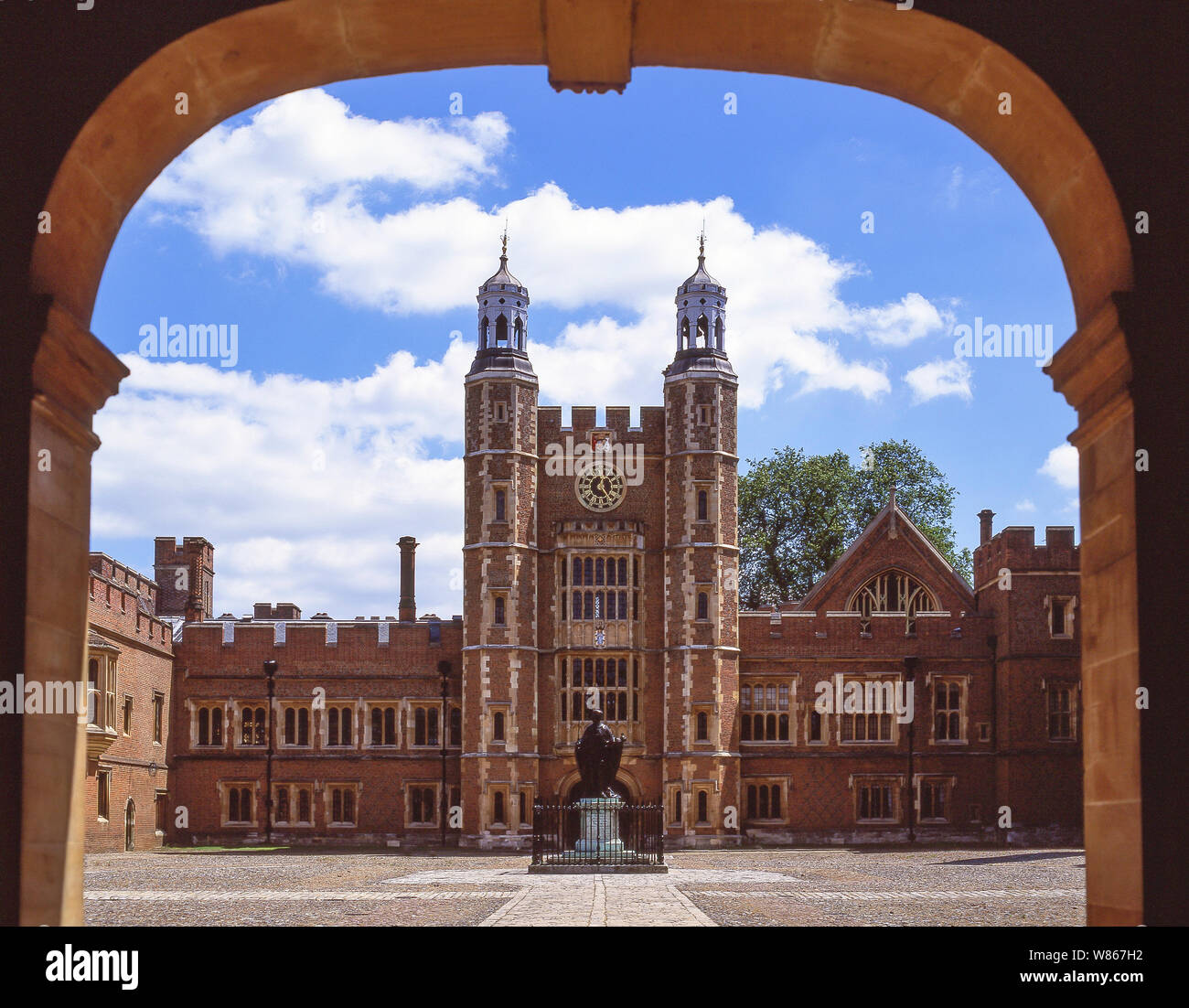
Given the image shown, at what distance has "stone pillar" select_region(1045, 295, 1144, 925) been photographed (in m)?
5.78

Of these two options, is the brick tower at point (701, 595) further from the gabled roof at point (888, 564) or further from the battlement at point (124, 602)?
the battlement at point (124, 602)

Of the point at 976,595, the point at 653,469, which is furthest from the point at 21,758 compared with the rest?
the point at 976,595

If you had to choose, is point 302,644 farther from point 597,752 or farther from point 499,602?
point 597,752

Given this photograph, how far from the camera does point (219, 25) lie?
236 inches

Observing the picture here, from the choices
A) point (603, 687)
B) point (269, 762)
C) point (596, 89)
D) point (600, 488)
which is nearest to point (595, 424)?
point (600, 488)

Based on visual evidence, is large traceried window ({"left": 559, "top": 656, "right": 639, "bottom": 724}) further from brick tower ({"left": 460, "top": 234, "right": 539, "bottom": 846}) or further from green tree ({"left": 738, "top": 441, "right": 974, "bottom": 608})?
green tree ({"left": 738, "top": 441, "right": 974, "bottom": 608})

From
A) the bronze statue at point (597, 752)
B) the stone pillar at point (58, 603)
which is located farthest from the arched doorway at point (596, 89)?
the bronze statue at point (597, 752)

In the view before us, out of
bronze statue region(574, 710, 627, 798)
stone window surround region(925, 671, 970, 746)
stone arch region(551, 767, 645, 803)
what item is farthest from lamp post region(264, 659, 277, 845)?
bronze statue region(574, 710, 627, 798)

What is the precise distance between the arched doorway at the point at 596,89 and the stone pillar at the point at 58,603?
0.04 ft

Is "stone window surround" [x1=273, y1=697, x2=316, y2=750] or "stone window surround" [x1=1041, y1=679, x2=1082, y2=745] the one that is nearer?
"stone window surround" [x1=1041, y1=679, x2=1082, y2=745]

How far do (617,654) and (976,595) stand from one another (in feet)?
36.7

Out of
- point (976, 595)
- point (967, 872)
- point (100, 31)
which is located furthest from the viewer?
point (976, 595)

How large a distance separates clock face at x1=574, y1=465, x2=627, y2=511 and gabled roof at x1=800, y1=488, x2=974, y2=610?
21.2ft
